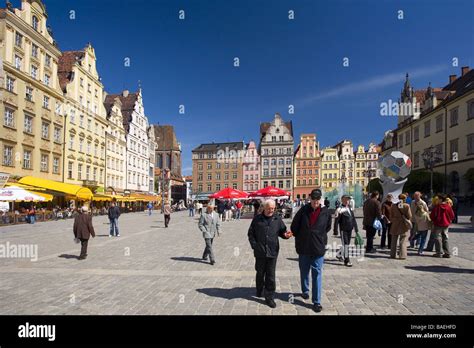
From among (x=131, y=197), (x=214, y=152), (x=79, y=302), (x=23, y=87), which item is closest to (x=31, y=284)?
(x=79, y=302)

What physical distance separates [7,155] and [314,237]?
30809 mm

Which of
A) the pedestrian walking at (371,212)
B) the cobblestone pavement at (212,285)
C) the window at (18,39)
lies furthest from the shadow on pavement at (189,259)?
the window at (18,39)

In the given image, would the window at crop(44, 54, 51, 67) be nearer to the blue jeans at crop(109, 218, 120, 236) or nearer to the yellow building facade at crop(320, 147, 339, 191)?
the blue jeans at crop(109, 218, 120, 236)

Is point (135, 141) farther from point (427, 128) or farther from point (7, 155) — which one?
point (427, 128)

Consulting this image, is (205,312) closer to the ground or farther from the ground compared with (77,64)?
closer to the ground

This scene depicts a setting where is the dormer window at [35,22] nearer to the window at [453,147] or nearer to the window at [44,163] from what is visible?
the window at [44,163]

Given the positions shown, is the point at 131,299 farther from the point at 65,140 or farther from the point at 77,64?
the point at 77,64

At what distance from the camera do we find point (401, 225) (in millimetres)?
9305

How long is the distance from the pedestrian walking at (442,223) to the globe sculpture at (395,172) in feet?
28.7

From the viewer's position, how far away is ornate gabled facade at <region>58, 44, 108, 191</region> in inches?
1496

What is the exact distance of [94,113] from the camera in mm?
44031

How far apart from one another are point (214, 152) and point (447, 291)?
8285 centimetres

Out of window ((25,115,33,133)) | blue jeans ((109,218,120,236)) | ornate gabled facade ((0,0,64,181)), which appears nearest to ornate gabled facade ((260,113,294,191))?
ornate gabled facade ((0,0,64,181))

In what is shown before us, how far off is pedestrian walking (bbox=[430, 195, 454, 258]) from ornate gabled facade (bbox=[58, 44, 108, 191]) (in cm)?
3700
